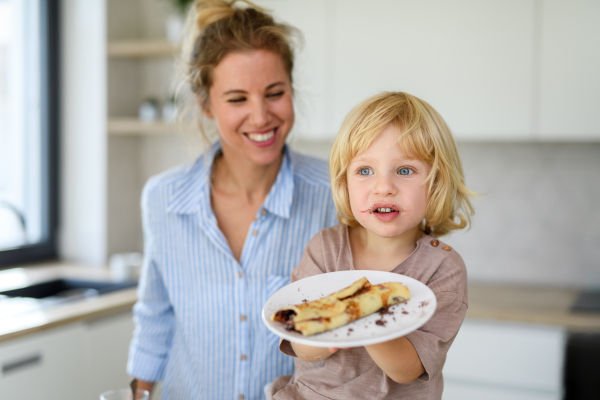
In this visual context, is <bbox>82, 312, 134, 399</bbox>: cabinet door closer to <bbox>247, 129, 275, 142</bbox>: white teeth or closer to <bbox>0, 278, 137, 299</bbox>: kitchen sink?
<bbox>0, 278, 137, 299</bbox>: kitchen sink

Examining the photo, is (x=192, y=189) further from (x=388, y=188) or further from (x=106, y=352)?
(x=106, y=352)

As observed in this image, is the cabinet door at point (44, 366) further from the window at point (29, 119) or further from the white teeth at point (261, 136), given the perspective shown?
the white teeth at point (261, 136)

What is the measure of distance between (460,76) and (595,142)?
728mm

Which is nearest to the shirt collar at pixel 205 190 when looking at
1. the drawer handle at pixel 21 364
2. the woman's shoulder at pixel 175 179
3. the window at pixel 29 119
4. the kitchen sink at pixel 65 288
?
the woman's shoulder at pixel 175 179

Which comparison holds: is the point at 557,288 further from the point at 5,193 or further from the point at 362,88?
the point at 5,193

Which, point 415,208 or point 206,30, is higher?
point 206,30

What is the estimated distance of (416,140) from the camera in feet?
3.13

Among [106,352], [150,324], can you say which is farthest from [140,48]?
[150,324]

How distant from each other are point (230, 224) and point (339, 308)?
0.70 metres

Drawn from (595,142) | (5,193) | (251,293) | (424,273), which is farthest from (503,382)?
(5,193)

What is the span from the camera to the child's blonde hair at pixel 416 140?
3.14 feet

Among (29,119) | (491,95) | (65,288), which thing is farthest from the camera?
(29,119)

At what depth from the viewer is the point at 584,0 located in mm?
2289

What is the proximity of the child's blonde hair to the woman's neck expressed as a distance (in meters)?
0.46
